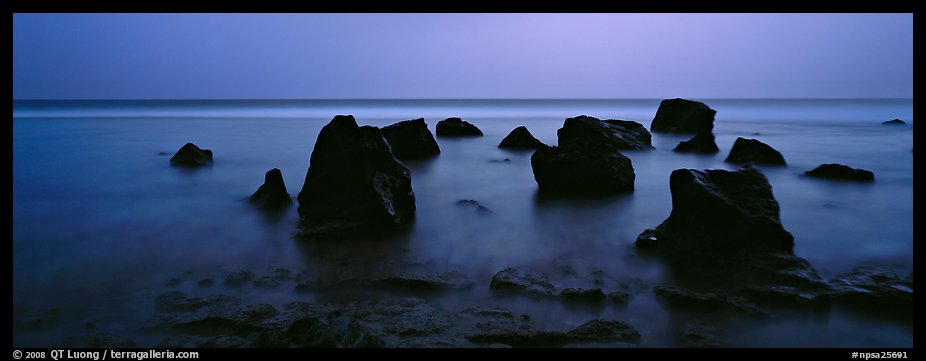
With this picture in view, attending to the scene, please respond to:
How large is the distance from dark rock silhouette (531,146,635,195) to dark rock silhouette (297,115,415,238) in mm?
2649

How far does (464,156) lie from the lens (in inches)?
562

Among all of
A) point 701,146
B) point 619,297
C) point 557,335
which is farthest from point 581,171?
point 701,146

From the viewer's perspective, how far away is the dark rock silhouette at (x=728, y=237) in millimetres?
4199

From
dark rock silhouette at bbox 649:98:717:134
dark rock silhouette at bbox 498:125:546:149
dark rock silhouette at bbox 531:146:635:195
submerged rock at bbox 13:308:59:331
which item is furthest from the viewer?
dark rock silhouette at bbox 649:98:717:134

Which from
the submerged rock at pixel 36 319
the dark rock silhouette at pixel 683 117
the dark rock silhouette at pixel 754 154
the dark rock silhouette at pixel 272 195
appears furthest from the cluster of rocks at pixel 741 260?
the dark rock silhouette at pixel 683 117

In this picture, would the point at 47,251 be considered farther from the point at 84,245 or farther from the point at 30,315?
the point at 30,315

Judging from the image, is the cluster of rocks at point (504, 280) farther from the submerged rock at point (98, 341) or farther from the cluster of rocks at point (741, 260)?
the submerged rock at point (98, 341)

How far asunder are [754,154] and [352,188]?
970 centimetres

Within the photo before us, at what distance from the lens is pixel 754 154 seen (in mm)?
11828

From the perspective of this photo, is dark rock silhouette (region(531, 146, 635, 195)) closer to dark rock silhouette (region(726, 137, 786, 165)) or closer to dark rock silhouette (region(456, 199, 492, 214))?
dark rock silhouette (region(456, 199, 492, 214))

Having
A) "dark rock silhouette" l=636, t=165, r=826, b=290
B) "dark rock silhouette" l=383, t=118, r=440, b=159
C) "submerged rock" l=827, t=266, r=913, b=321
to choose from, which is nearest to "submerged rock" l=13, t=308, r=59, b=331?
"dark rock silhouette" l=636, t=165, r=826, b=290

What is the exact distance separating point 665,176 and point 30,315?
9805 mm

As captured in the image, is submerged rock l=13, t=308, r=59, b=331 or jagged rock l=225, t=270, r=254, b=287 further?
jagged rock l=225, t=270, r=254, b=287

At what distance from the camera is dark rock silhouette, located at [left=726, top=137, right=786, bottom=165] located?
38.1ft
